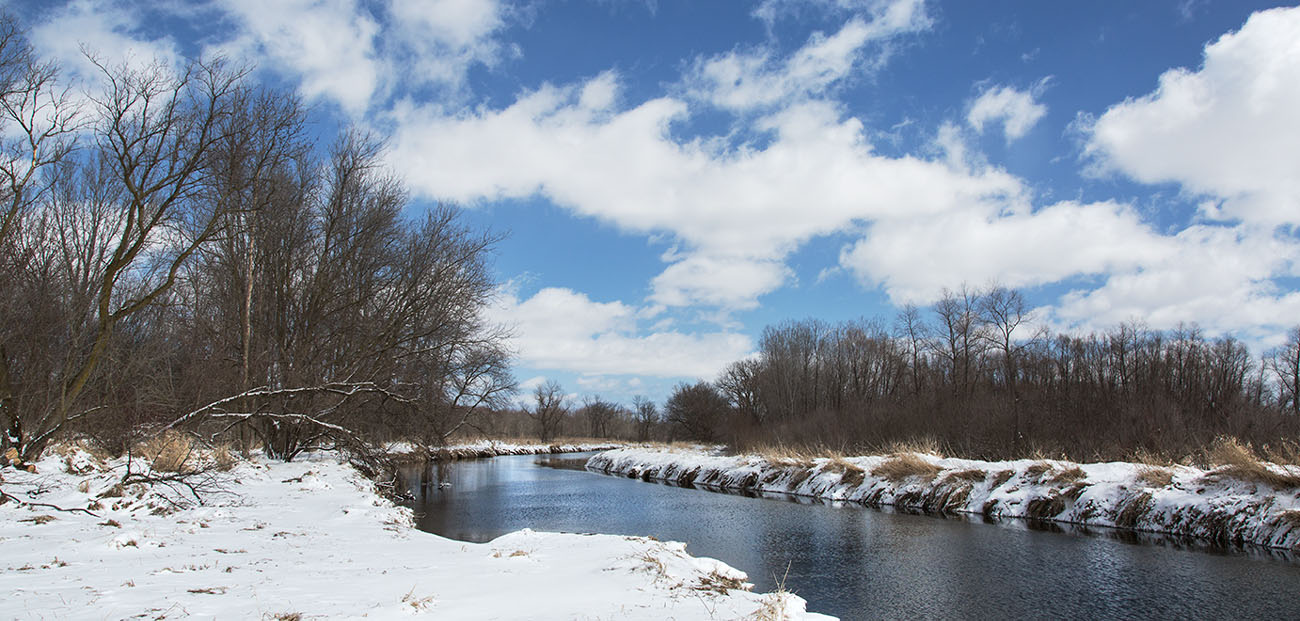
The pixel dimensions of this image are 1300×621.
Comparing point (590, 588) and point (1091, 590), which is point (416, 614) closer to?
point (590, 588)

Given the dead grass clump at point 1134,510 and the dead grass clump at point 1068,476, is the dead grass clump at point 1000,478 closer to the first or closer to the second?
the dead grass clump at point 1068,476

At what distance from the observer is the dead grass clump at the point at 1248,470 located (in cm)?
1172

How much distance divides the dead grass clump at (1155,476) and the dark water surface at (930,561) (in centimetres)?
219

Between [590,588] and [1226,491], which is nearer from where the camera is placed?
[590,588]

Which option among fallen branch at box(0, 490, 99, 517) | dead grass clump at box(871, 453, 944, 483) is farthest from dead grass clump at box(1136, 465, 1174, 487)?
fallen branch at box(0, 490, 99, 517)

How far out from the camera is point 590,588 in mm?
6121

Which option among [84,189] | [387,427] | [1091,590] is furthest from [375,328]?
[1091,590]

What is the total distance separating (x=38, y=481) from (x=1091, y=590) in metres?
13.6

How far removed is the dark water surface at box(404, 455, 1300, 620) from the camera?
805 centimetres

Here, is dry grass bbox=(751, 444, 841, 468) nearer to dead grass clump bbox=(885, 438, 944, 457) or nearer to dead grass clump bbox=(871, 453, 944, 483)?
dead grass clump bbox=(885, 438, 944, 457)

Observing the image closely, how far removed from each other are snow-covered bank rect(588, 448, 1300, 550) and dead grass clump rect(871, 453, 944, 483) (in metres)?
0.03

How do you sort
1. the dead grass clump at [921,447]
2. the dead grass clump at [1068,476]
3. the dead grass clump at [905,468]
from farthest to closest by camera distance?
1. the dead grass clump at [921,447]
2. the dead grass clump at [905,468]
3. the dead grass clump at [1068,476]

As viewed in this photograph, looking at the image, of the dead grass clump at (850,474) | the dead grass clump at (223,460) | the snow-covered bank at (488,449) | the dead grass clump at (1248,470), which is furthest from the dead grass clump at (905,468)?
the dead grass clump at (223,460)

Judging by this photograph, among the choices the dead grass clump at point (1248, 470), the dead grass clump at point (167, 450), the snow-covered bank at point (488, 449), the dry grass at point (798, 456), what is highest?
the dead grass clump at point (167, 450)
